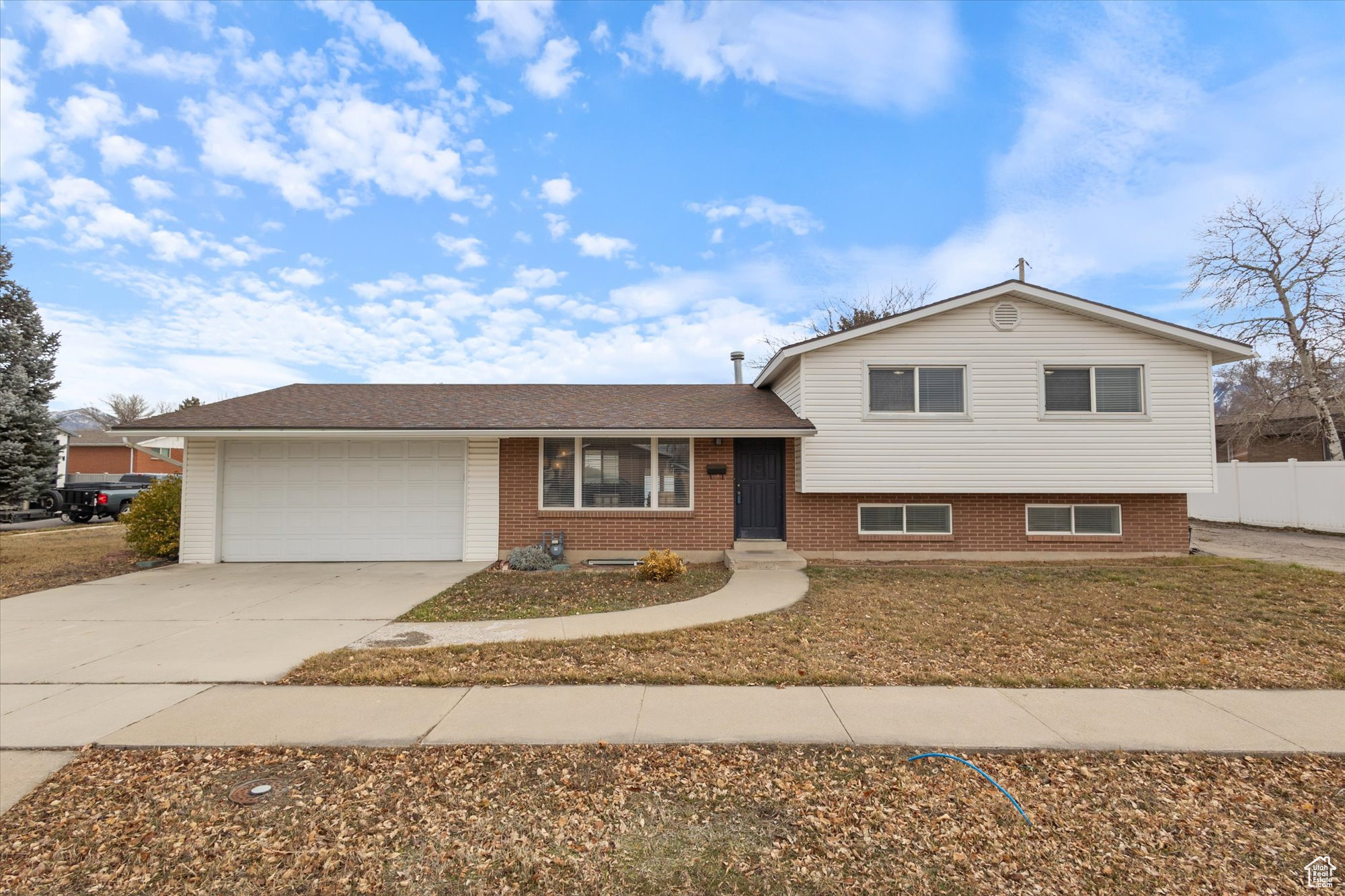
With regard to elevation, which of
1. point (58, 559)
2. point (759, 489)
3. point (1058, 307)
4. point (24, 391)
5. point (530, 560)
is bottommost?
point (58, 559)

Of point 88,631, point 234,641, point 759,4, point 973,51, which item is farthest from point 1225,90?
point 88,631

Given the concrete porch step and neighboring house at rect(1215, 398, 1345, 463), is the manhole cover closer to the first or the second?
the concrete porch step

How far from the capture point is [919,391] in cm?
1034

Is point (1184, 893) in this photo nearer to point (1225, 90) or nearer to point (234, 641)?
point (234, 641)

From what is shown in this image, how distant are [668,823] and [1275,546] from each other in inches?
650

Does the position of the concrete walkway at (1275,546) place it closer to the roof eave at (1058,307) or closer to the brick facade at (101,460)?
the roof eave at (1058,307)

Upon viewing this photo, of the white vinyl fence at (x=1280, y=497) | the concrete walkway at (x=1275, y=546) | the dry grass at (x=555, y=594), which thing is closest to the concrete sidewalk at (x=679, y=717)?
the dry grass at (x=555, y=594)

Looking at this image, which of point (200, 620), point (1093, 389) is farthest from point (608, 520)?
point (1093, 389)

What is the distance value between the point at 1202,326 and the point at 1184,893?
24.7m

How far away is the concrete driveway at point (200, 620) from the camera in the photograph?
4.95m

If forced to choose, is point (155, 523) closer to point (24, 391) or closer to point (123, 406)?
point (24, 391)

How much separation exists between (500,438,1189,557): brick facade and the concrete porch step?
260 millimetres

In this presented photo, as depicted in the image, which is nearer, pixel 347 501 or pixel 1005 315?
pixel 1005 315

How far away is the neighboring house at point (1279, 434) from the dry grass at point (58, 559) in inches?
1172
